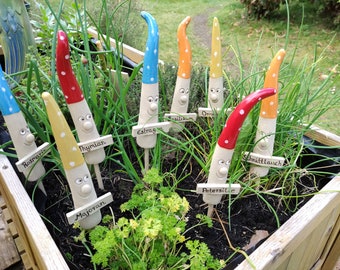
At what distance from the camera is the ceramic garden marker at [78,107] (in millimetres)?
692

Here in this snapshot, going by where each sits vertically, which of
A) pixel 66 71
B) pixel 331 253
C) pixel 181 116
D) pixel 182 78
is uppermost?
pixel 66 71

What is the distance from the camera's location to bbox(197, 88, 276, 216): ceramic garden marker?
0.70m

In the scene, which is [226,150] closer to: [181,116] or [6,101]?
[181,116]

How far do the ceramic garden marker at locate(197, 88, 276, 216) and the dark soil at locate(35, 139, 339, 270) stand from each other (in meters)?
0.06

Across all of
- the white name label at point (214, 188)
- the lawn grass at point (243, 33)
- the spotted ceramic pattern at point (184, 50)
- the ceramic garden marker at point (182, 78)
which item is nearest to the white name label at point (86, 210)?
the white name label at point (214, 188)

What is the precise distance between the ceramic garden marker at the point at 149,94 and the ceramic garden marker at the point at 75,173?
20 centimetres

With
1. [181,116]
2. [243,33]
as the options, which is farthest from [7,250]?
[243,33]

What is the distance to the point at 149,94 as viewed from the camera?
0.88 metres

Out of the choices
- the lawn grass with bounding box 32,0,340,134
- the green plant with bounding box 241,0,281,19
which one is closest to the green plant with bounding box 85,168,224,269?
the lawn grass with bounding box 32,0,340,134

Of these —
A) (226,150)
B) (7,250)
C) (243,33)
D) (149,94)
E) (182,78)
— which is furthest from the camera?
(243,33)

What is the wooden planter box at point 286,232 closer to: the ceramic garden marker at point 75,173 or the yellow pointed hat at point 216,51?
the ceramic garden marker at point 75,173

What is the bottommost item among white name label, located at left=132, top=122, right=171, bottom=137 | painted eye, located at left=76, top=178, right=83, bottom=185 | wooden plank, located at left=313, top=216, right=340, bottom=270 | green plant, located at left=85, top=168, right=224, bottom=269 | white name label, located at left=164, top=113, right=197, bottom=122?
wooden plank, located at left=313, top=216, right=340, bottom=270

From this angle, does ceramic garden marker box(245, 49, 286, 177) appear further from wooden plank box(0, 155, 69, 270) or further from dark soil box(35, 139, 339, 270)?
wooden plank box(0, 155, 69, 270)

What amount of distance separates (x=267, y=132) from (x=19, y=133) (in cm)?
64
